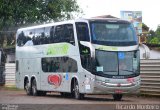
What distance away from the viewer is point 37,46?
29.5m

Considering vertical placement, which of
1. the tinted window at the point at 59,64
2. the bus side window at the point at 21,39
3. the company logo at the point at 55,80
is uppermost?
the bus side window at the point at 21,39

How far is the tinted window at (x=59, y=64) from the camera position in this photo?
2540 cm

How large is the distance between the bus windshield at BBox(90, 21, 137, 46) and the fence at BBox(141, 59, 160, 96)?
2885 mm

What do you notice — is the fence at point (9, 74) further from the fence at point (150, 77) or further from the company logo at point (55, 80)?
the fence at point (150, 77)

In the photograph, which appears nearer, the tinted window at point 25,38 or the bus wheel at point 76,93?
the bus wheel at point 76,93

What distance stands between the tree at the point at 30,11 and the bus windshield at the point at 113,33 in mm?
25841

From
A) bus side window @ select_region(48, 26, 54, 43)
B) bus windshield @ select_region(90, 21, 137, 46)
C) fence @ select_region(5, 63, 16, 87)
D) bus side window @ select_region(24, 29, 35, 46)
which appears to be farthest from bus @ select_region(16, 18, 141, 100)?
fence @ select_region(5, 63, 16, 87)

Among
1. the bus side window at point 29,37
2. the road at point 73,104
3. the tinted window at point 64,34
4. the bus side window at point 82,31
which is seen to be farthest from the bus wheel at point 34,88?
the bus side window at point 82,31

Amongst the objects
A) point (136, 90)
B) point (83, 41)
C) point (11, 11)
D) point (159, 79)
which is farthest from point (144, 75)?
point (11, 11)

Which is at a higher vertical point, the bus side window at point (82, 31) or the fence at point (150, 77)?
the bus side window at point (82, 31)

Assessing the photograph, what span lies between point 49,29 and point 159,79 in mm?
6151

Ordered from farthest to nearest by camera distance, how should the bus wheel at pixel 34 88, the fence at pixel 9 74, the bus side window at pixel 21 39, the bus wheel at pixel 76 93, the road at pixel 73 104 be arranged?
the fence at pixel 9 74 < the bus side window at pixel 21 39 < the bus wheel at pixel 34 88 < the bus wheel at pixel 76 93 < the road at pixel 73 104

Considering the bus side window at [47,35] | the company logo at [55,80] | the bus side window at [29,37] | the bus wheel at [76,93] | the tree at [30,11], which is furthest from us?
the tree at [30,11]

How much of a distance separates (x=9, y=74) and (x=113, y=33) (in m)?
20.7
